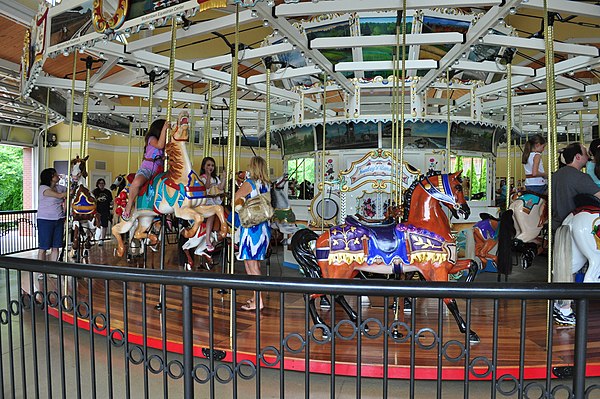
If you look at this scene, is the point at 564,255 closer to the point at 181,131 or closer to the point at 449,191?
the point at 449,191

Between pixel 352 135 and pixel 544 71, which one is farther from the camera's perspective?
pixel 352 135

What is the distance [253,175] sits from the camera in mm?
4008

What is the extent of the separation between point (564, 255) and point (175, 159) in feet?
10.3

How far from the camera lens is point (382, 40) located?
4.41m

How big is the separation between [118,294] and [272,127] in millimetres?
4234

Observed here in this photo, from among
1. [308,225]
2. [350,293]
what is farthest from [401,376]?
[308,225]

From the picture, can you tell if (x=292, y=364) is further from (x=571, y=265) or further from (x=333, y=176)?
(x=333, y=176)

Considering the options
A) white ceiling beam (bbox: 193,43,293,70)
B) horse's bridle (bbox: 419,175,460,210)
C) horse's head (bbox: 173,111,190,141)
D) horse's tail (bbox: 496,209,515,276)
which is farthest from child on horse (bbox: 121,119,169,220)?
horse's tail (bbox: 496,209,515,276)

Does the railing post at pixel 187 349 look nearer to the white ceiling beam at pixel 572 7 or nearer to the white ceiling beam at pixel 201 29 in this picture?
the white ceiling beam at pixel 201 29

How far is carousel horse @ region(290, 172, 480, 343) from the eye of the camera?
10.9 ft

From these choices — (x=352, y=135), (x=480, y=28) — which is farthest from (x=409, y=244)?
(x=352, y=135)

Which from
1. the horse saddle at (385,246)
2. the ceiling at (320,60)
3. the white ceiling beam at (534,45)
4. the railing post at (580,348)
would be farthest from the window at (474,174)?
the railing post at (580,348)

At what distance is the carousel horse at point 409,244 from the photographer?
3330 millimetres

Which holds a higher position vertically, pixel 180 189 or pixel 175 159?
pixel 175 159
